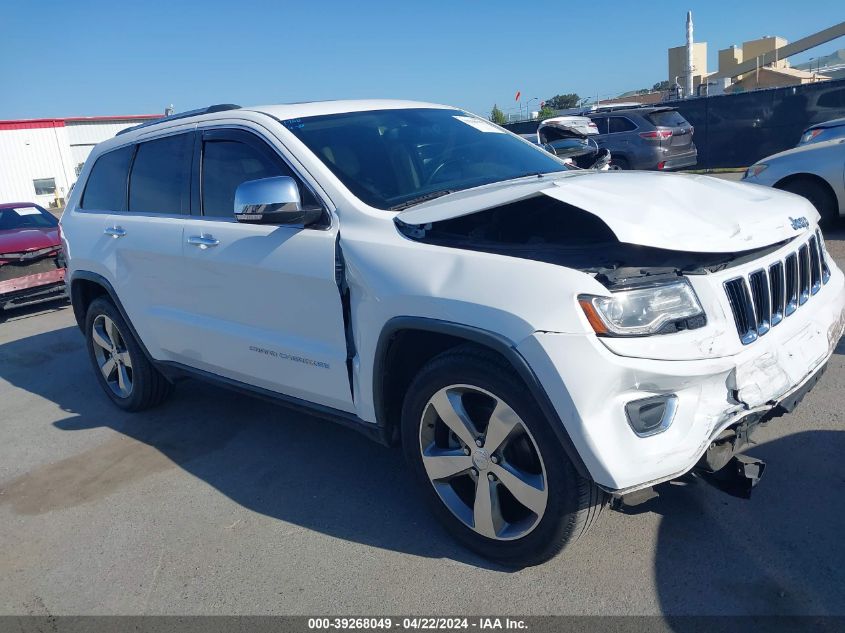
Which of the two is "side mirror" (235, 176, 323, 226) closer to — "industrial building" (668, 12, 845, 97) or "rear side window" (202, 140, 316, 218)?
"rear side window" (202, 140, 316, 218)

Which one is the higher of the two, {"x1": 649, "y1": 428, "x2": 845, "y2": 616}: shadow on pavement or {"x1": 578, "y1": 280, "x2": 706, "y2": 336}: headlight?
{"x1": 578, "y1": 280, "x2": 706, "y2": 336}: headlight

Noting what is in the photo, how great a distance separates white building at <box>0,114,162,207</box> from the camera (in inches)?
1585

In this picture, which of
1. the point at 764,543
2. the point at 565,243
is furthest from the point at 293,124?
the point at 764,543

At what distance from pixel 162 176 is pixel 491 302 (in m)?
2.79

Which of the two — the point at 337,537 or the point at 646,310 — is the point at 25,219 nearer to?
the point at 337,537

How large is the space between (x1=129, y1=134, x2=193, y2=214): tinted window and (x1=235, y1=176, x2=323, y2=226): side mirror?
1.10m

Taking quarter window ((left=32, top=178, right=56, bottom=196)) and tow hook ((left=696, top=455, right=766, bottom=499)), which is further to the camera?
quarter window ((left=32, top=178, right=56, bottom=196))

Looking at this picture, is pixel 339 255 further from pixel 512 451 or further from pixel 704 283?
pixel 704 283

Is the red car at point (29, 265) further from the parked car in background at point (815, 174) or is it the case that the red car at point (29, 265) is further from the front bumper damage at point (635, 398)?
the parked car in background at point (815, 174)

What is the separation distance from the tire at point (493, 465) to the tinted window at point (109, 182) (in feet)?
9.84

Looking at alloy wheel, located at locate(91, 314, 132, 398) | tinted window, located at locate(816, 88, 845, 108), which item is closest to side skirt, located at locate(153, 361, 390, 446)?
alloy wheel, located at locate(91, 314, 132, 398)

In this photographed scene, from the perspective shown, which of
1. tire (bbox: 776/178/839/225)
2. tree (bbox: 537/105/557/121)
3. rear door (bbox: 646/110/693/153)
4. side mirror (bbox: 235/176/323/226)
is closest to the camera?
side mirror (bbox: 235/176/323/226)

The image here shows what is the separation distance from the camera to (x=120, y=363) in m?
5.19

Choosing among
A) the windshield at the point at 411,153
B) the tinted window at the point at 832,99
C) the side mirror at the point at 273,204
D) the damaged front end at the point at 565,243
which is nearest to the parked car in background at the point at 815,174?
the windshield at the point at 411,153
